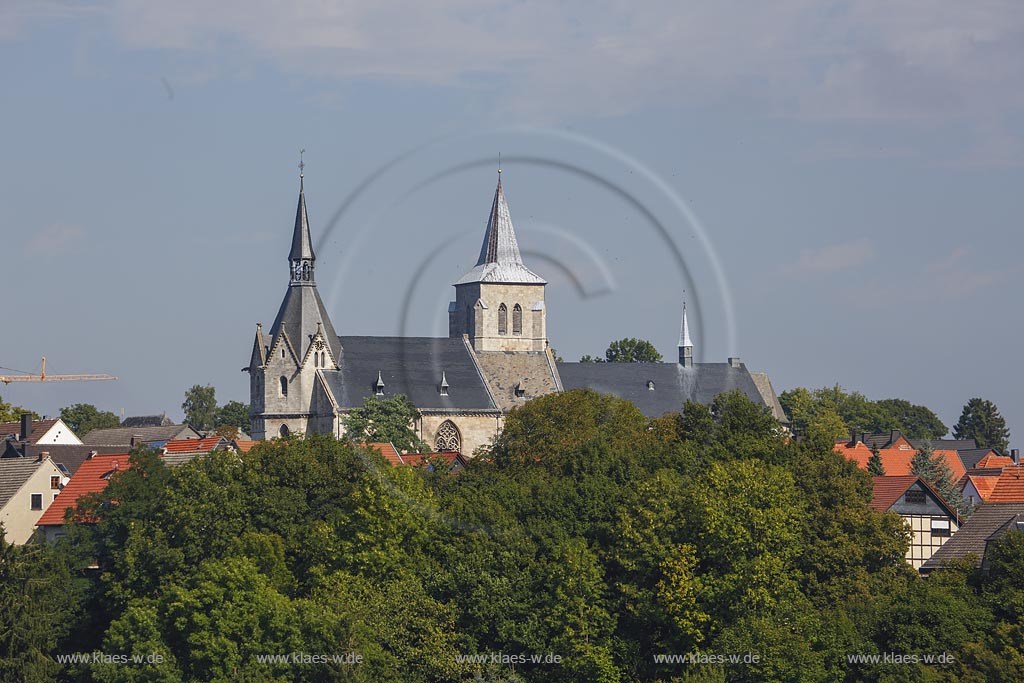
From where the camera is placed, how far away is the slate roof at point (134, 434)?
127 meters

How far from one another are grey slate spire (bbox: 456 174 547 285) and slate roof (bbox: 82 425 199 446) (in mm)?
22833

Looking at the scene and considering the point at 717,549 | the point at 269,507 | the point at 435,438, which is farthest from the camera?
the point at 435,438

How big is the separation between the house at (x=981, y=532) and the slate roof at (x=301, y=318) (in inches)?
2826

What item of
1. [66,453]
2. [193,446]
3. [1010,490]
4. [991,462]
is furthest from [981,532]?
[991,462]

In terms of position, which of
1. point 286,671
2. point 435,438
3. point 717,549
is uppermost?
point 435,438

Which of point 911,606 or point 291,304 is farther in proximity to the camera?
point 291,304

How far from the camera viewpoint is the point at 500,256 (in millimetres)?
116688

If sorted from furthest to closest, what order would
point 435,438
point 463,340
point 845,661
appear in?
point 463,340 → point 435,438 → point 845,661

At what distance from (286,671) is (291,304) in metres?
79.0

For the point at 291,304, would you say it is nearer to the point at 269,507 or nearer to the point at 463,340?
the point at 463,340

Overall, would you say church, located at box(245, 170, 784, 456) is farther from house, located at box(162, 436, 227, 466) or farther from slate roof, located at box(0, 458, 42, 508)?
slate roof, located at box(0, 458, 42, 508)

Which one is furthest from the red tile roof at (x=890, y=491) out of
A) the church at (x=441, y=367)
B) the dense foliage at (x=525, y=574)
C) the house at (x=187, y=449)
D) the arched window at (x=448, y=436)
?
the arched window at (x=448, y=436)

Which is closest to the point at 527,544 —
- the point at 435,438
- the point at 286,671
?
the point at 286,671

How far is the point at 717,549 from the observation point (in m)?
56.0
